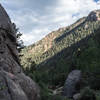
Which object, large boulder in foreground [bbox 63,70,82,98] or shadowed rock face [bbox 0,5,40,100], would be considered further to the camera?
large boulder in foreground [bbox 63,70,82,98]

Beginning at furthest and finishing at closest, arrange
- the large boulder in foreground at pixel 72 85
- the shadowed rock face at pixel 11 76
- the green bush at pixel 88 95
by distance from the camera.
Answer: the large boulder in foreground at pixel 72 85 → the green bush at pixel 88 95 → the shadowed rock face at pixel 11 76

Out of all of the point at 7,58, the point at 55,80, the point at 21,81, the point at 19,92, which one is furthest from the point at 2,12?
the point at 55,80

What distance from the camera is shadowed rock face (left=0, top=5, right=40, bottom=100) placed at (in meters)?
10.5

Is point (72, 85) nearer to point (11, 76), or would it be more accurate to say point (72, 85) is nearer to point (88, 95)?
point (88, 95)

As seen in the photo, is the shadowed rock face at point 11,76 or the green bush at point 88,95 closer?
the shadowed rock face at point 11,76

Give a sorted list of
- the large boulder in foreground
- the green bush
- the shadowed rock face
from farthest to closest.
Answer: the large boulder in foreground
the green bush
the shadowed rock face

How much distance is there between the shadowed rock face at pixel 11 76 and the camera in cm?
1049

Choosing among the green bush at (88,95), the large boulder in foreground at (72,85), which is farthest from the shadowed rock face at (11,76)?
the large boulder in foreground at (72,85)

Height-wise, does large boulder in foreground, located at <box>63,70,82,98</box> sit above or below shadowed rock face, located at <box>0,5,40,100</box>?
below

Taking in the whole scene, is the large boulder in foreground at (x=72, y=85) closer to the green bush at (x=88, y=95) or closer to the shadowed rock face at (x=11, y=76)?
the green bush at (x=88, y=95)

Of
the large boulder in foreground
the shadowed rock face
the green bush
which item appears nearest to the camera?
the shadowed rock face

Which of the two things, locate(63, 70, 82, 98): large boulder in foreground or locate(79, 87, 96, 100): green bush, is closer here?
locate(79, 87, 96, 100): green bush

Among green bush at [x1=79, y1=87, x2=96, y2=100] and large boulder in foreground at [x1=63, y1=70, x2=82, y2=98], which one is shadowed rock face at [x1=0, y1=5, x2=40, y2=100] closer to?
green bush at [x1=79, y1=87, x2=96, y2=100]

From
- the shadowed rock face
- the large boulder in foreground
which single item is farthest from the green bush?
the large boulder in foreground
